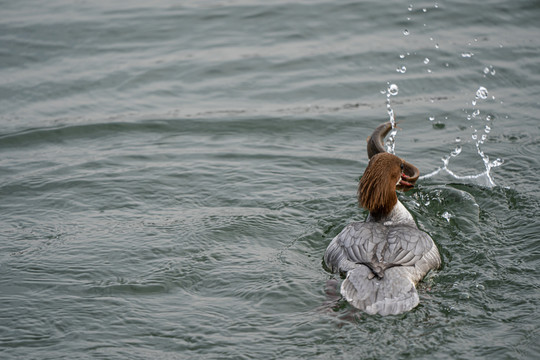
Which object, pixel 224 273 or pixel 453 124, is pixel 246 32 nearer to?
pixel 453 124

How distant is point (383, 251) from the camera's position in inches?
247

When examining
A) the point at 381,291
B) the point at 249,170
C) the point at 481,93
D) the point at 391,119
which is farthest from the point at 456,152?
the point at 381,291

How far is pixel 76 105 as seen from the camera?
1094cm

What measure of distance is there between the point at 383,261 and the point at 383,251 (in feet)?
0.40

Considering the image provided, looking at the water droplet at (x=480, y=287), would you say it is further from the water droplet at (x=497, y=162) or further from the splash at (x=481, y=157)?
the water droplet at (x=497, y=162)

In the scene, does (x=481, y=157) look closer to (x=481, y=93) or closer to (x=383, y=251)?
(x=481, y=93)

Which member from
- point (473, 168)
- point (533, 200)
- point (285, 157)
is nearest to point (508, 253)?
point (533, 200)

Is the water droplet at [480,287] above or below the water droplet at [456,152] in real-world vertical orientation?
above

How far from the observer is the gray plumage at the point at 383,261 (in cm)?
575

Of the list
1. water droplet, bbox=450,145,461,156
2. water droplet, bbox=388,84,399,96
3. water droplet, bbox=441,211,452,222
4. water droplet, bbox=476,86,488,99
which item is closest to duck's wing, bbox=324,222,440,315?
water droplet, bbox=441,211,452,222

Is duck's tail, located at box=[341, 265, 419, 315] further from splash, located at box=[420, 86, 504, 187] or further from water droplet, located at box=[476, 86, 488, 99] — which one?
water droplet, located at box=[476, 86, 488, 99]

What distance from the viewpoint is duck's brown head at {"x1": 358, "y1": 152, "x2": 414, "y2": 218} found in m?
6.88

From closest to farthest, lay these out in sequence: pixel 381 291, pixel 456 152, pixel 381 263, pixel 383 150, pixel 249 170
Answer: pixel 381 291 → pixel 381 263 → pixel 383 150 → pixel 249 170 → pixel 456 152

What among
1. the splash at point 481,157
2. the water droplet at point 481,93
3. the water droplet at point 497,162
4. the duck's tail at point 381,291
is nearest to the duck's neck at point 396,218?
the duck's tail at point 381,291
